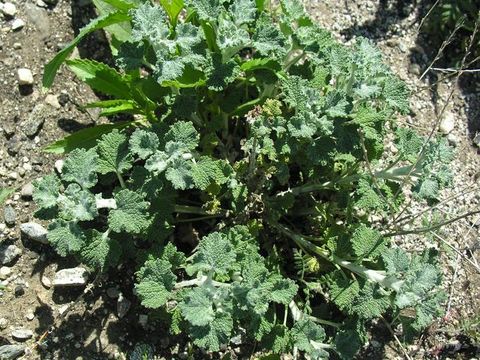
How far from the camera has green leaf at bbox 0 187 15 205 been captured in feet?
10.9

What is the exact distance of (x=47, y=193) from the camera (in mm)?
2869

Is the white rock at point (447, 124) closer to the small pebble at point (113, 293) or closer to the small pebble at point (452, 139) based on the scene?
the small pebble at point (452, 139)

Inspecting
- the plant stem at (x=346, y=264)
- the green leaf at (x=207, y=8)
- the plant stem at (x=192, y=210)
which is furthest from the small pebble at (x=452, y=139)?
the green leaf at (x=207, y=8)

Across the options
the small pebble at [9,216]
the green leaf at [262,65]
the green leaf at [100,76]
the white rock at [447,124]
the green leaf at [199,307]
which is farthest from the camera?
the white rock at [447,124]

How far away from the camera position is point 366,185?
3.13 meters

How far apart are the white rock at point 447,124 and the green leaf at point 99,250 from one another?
7.39 ft

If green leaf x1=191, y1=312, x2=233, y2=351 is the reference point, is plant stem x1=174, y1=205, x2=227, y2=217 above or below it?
above

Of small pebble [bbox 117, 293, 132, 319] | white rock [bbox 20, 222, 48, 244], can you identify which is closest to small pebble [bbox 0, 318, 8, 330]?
white rock [bbox 20, 222, 48, 244]

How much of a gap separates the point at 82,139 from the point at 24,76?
51 cm

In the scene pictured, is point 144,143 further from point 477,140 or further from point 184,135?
point 477,140

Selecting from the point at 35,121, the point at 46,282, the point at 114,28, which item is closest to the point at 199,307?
the point at 46,282

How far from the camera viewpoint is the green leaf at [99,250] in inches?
115

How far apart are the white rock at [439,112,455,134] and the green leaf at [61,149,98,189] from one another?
228 cm

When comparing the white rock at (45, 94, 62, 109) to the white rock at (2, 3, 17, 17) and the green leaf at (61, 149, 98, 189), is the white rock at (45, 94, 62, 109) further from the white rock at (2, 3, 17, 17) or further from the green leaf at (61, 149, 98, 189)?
the green leaf at (61, 149, 98, 189)
